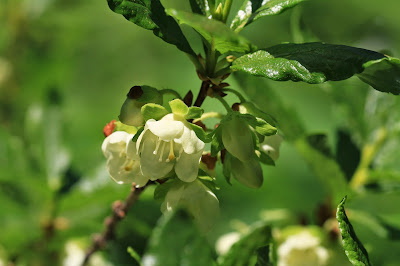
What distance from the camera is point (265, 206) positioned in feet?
7.09

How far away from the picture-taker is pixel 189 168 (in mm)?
762

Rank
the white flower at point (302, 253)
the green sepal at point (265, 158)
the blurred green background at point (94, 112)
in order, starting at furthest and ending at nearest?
1. the blurred green background at point (94, 112)
2. the white flower at point (302, 253)
3. the green sepal at point (265, 158)

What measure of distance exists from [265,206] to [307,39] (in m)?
1.09

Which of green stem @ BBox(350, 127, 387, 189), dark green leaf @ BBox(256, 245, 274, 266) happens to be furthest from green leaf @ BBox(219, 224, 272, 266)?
green stem @ BBox(350, 127, 387, 189)

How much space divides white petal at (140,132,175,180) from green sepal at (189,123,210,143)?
56mm

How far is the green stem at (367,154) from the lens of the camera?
139 cm

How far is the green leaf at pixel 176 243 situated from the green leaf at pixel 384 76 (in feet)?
1.14

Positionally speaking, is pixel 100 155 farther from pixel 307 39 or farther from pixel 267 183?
pixel 267 183

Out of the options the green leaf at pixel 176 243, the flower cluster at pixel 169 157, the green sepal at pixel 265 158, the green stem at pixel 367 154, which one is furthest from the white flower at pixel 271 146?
the green stem at pixel 367 154

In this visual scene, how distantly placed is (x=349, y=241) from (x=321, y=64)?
27cm

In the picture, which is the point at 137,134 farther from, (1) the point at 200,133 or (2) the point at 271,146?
(2) the point at 271,146

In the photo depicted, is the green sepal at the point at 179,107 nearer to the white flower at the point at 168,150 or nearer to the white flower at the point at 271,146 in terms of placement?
the white flower at the point at 168,150

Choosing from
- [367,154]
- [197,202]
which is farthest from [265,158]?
[367,154]

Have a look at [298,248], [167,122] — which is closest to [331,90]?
[298,248]
